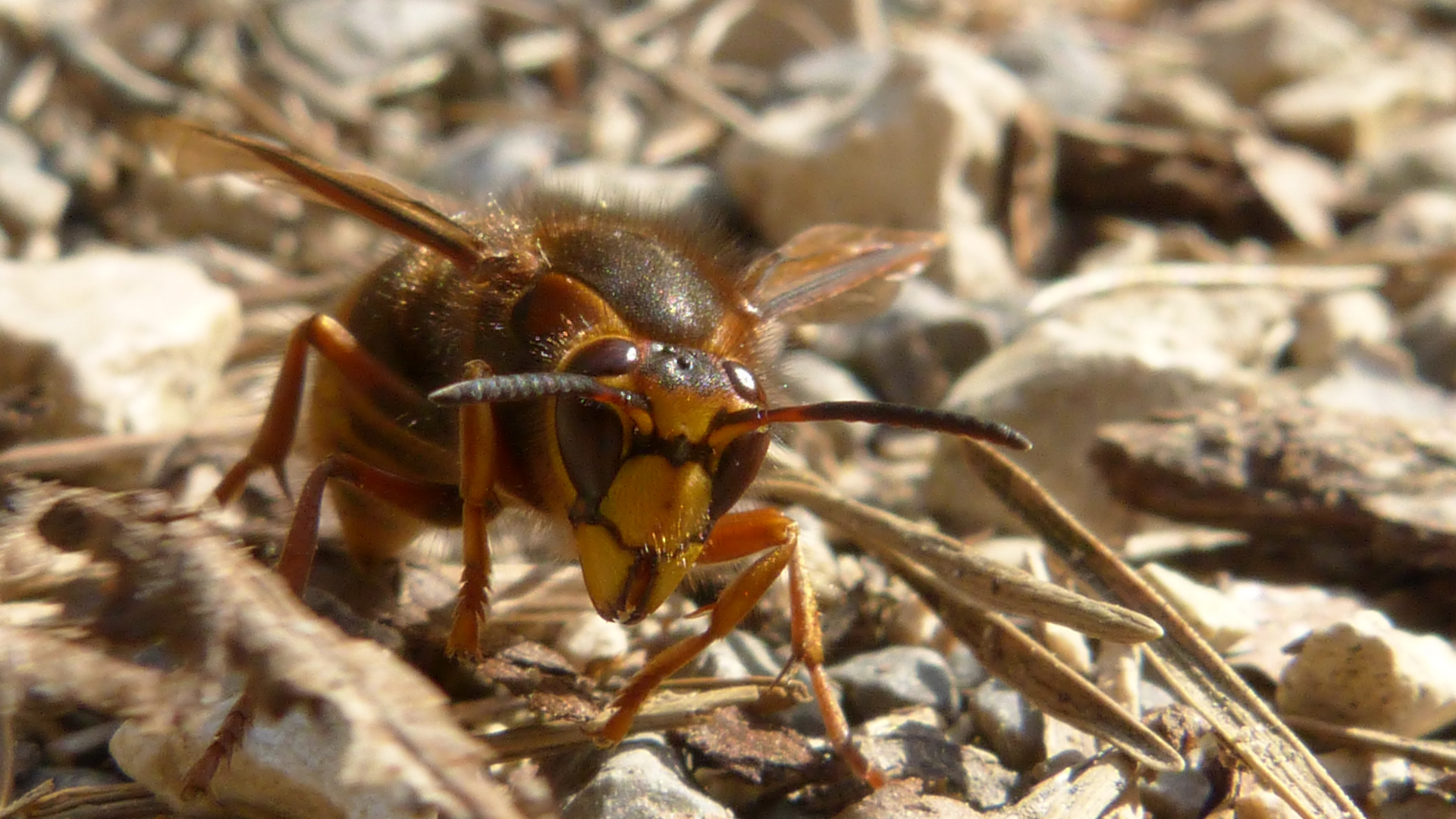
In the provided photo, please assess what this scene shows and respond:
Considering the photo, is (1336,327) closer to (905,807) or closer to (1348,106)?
(1348,106)

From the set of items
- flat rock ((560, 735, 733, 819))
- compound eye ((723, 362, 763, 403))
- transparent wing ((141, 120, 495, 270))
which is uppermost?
transparent wing ((141, 120, 495, 270))

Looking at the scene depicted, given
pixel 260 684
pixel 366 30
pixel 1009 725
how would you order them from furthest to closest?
pixel 366 30
pixel 1009 725
pixel 260 684

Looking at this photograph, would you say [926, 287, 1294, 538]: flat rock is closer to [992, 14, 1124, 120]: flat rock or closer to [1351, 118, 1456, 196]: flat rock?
[992, 14, 1124, 120]: flat rock

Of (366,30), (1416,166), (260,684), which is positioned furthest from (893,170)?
(260,684)

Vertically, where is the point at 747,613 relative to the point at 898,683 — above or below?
above

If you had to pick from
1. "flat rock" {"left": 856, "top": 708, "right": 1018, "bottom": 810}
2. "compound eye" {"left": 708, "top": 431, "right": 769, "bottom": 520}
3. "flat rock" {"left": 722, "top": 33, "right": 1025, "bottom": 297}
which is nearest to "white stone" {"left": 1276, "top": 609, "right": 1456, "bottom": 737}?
"flat rock" {"left": 856, "top": 708, "right": 1018, "bottom": 810}

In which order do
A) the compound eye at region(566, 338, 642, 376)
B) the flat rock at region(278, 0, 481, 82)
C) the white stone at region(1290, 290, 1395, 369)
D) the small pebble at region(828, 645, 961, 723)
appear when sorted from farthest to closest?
the flat rock at region(278, 0, 481, 82), the white stone at region(1290, 290, 1395, 369), the small pebble at region(828, 645, 961, 723), the compound eye at region(566, 338, 642, 376)
